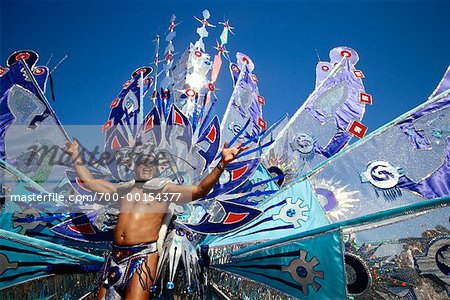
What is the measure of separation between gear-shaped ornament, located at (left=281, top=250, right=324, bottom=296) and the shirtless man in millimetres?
1077

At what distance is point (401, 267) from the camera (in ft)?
11.4

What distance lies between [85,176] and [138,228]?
87cm

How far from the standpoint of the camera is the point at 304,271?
3.23 m

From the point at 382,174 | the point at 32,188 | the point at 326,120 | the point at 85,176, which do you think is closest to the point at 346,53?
the point at 326,120

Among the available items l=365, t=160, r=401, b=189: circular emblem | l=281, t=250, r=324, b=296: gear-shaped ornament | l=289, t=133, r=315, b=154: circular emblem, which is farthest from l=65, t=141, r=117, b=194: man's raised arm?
l=289, t=133, r=315, b=154: circular emblem

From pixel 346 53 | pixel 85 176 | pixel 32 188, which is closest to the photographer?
pixel 85 176

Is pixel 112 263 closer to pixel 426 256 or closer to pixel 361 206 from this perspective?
pixel 426 256

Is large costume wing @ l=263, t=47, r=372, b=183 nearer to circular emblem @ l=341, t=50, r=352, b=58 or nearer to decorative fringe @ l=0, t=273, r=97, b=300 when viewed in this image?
circular emblem @ l=341, t=50, r=352, b=58

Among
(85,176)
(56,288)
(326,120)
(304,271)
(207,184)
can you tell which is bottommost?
(56,288)

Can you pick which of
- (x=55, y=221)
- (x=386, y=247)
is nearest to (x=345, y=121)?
(x=386, y=247)

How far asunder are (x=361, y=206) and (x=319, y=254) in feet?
7.92

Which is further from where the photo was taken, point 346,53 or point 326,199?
point 346,53

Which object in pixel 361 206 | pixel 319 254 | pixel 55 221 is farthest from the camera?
pixel 361 206

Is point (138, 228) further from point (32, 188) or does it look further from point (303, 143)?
point (303, 143)
